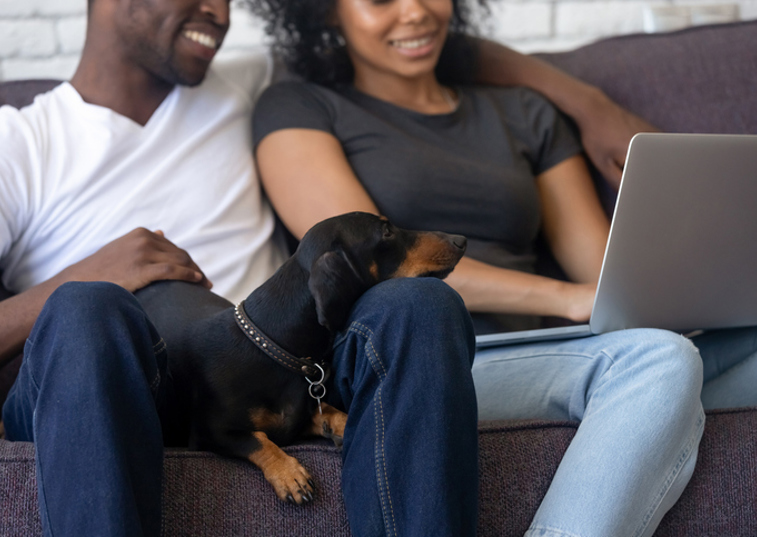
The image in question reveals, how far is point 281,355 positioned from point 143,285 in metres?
0.36

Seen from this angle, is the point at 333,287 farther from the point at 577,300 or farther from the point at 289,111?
the point at 289,111

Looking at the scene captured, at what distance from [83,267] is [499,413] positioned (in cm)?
77

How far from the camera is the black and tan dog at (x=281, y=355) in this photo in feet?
3.17

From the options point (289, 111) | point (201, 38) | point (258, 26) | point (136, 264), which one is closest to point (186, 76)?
point (201, 38)

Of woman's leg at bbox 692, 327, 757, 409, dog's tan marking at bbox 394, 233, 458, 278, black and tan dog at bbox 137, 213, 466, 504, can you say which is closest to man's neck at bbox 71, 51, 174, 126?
black and tan dog at bbox 137, 213, 466, 504

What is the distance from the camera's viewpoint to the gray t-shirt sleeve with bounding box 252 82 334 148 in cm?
154

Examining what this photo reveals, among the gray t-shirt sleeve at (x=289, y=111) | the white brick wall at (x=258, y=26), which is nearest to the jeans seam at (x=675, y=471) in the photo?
the gray t-shirt sleeve at (x=289, y=111)

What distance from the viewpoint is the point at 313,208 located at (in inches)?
56.2

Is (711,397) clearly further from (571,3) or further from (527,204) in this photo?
(571,3)

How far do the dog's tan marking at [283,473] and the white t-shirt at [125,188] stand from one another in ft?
1.67

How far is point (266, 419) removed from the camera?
1011 mm

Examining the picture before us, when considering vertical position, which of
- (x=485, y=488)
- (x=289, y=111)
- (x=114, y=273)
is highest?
(x=289, y=111)

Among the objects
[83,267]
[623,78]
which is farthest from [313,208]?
[623,78]

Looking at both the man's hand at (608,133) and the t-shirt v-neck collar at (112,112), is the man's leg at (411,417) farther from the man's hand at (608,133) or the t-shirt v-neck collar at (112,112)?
the man's hand at (608,133)
